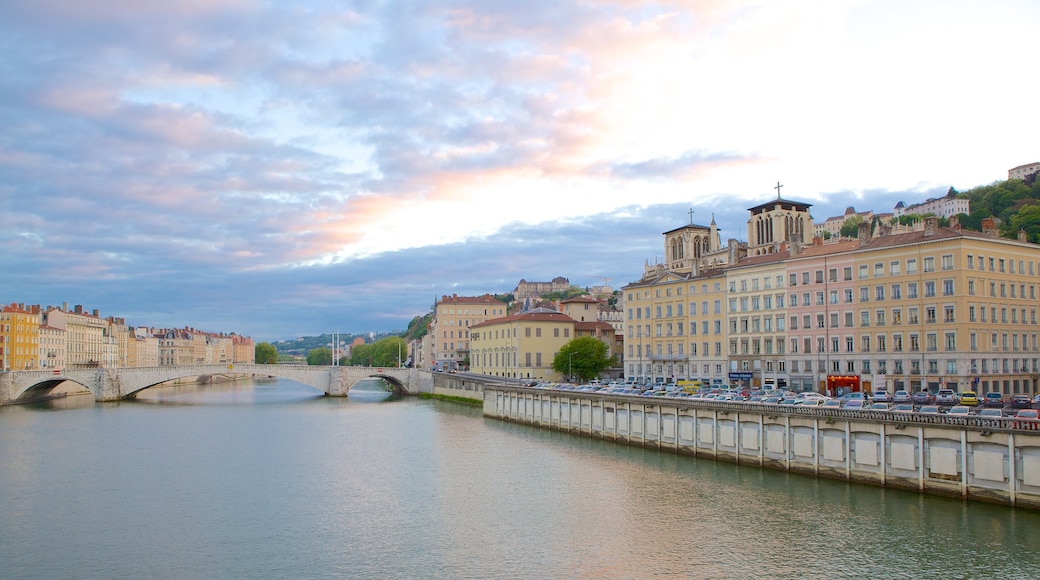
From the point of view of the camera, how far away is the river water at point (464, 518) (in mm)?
26094

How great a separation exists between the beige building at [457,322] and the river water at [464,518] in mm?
88654

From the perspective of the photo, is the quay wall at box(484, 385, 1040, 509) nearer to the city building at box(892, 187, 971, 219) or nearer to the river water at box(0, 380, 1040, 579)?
the river water at box(0, 380, 1040, 579)

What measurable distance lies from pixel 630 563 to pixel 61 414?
73370 millimetres

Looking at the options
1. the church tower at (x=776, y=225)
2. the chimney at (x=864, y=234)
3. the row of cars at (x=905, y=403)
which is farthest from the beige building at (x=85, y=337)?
the chimney at (x=864, y=234)

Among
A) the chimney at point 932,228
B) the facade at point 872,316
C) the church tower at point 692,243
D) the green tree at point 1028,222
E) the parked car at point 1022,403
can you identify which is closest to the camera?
the parked car at point 1022,403

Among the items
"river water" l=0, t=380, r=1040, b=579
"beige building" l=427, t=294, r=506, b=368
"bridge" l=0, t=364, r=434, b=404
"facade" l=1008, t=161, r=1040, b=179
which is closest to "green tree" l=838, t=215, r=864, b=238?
"facade" l=1008, t=161, r=1040, b=179

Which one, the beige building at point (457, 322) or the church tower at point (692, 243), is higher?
the church tower at point (692, 243)

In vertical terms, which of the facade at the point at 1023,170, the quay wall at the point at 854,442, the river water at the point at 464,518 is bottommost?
the river water at the point at 464,518

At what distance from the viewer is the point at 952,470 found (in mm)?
31672

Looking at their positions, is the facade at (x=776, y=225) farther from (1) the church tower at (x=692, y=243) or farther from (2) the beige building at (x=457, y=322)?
(2) the beige building at (x=457, y=322)

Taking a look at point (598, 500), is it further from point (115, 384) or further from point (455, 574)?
point (115, 384)

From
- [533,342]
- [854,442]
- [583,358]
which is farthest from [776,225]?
[854,442]

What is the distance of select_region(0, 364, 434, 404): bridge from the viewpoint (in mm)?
94312

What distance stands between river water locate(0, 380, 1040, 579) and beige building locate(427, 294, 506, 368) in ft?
291
